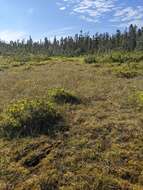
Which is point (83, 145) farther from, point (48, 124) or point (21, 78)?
point (21, 78)

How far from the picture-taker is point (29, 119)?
11.5m

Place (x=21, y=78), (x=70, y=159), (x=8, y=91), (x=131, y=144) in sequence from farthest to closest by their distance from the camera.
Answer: (x=21, y=78), (x=8, y=91), (x=131, y=144), (x=70, y=159)

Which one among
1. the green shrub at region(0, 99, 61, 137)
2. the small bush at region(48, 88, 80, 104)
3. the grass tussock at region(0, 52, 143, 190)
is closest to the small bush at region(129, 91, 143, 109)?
the grass tussock at region(0, 52, 143, 190)

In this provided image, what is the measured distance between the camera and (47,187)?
8.15 meters

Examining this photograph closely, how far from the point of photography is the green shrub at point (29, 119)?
1113 centimetres

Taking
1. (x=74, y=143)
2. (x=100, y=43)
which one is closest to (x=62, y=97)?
(x=74, y=143)

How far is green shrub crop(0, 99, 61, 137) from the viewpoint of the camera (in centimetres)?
1113

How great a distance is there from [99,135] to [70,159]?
1670mm

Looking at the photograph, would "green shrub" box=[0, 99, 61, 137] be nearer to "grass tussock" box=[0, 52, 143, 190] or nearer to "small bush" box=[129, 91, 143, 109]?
"grass tussock" box=[0, 52, 143, 190]

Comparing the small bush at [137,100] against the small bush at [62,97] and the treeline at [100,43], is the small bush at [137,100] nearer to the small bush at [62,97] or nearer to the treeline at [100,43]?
the small bush at [62,97]

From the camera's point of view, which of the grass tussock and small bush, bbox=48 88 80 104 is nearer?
the grass tussock

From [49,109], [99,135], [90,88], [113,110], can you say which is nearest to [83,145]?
[99,135]

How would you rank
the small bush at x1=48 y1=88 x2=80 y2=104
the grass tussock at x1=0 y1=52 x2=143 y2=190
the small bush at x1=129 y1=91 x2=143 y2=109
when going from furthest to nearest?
the small bush at x1=48 y1=88 x2=80 y2=104 → the small bush at x1=129 y1=91 x2=143 y2=109 → the grass tussock at x1=0 y1=52 x2=143 y2=190

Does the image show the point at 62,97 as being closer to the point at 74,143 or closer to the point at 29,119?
the point at 29,119
